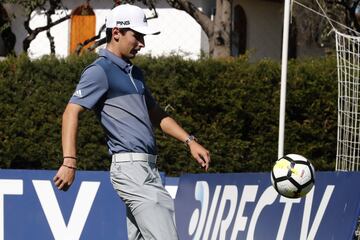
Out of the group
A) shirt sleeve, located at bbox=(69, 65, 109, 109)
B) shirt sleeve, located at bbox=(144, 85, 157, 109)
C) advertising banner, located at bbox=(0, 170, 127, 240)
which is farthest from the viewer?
advertising banner, located at bbox=(0, 170, 127, 240)

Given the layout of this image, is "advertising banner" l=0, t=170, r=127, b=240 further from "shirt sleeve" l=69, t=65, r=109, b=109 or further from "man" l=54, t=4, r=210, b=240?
"shirt sleeve" l=69, t=65, r=109, b=109

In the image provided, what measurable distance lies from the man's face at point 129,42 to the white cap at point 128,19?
5cm

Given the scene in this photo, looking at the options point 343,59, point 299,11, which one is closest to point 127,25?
point 343,59

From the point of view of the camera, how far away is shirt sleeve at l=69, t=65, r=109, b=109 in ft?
22.1

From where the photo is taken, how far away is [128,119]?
6.88 metres

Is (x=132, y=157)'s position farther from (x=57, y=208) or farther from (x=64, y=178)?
(x=57, y=208)

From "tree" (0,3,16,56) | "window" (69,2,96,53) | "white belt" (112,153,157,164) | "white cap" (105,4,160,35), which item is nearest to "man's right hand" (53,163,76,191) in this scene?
"white belt" (112,153,157,164)

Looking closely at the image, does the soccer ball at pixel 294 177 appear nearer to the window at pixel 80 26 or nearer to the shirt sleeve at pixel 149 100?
the shirt sleeve at pixel 149 100

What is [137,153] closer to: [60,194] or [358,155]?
[60,194]

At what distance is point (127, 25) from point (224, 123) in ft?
29.2

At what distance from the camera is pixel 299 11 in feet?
92.8

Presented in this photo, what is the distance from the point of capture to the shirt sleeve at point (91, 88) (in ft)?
22.1

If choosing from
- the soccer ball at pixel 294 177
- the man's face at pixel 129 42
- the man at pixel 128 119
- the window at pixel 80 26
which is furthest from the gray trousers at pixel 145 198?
the window at pixel 80 26

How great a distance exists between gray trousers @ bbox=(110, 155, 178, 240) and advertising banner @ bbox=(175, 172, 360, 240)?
5.35 ft
